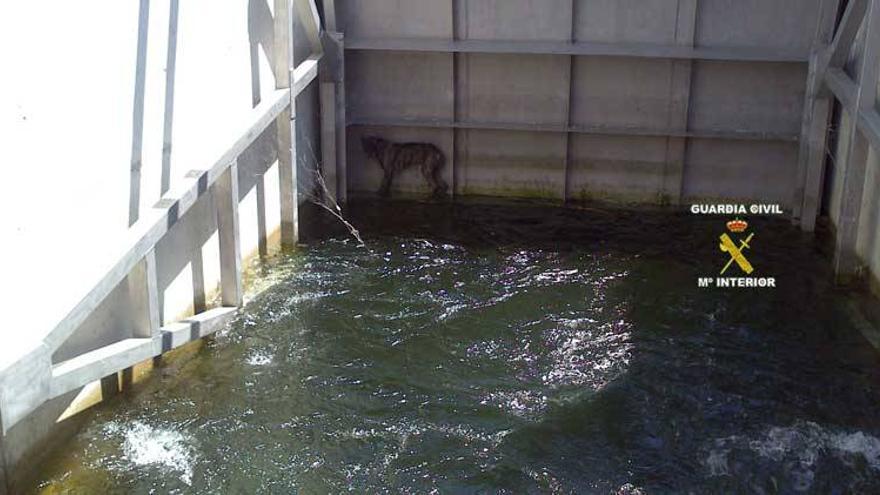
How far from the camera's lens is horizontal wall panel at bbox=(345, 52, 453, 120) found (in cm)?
1173

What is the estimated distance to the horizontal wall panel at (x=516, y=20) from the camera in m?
11.2

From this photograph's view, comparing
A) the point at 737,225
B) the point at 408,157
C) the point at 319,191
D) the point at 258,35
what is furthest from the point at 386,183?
the point at 737,225

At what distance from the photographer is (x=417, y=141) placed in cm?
1208

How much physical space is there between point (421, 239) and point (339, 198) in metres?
1.60

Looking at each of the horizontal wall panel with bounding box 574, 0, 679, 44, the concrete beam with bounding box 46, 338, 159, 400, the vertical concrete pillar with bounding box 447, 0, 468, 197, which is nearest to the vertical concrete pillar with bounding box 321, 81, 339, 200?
the vertical concrete pillar with bounding box 447, 0, 468, 197

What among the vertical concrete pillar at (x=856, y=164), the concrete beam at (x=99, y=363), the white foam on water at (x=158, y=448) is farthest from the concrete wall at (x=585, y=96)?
the white foam on water at (x=158, y=448)

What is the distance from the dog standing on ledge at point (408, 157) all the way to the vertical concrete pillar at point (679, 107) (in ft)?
9.02

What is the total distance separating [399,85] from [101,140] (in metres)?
5.67

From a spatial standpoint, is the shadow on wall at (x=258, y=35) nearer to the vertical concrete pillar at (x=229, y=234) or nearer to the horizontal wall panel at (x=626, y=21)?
the vertical concrete pillar at (x=229, y=234)

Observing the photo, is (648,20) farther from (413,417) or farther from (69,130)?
(69,130)

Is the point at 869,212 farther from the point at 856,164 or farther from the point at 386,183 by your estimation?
the point at 386,183

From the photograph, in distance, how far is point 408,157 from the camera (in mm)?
12062

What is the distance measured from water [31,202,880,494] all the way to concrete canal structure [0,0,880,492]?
1.64 feet

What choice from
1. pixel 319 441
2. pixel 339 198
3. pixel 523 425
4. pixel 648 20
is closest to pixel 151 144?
pixel 319 441
